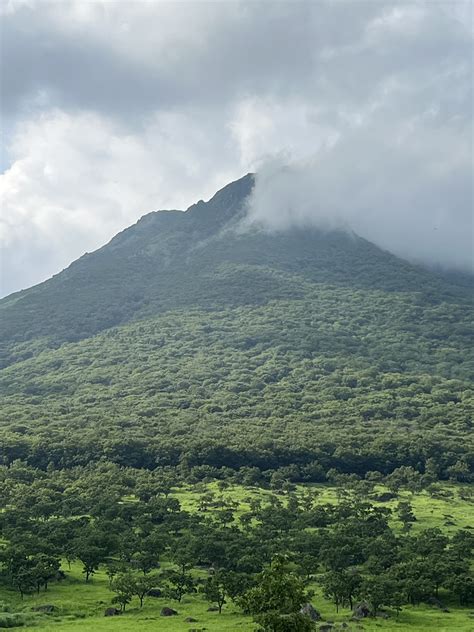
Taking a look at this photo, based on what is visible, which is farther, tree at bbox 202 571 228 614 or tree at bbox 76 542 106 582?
tree at bbox 76 542 106 582

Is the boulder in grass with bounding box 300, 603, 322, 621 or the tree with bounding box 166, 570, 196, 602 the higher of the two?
the tree with bounding box 166, 570, 196, 602

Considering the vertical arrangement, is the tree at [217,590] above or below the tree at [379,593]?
above

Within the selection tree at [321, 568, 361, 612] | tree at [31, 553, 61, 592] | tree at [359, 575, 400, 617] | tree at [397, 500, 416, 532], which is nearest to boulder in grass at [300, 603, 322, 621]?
tree at [321, 568, 361, 612]

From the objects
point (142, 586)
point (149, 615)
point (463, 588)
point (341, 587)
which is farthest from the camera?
point (463, 588)

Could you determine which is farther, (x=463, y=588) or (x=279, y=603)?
(x=463, y=588)

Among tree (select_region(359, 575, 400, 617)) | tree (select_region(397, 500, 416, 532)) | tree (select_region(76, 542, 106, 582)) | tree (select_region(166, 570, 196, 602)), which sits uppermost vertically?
tree (select_region(76, 542, 106, 582))

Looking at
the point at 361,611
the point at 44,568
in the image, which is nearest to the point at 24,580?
the point at 44,568

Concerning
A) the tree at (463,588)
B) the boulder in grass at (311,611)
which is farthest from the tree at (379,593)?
the tree at (463,588)

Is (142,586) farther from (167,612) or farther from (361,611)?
(361,611)

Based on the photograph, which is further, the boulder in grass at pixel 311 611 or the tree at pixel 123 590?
the tree at pixel 123 590

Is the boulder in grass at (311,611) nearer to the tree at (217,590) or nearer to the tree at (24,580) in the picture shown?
the tree at (217,590)

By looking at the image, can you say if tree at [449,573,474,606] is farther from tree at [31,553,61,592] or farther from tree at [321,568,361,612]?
tree at [31,553,61,592]

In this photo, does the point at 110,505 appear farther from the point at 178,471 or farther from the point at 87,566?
the point at 178,471

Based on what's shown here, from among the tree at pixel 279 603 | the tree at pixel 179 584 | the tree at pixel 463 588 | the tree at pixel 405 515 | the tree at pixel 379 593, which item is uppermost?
the tree at pixel 279 603
